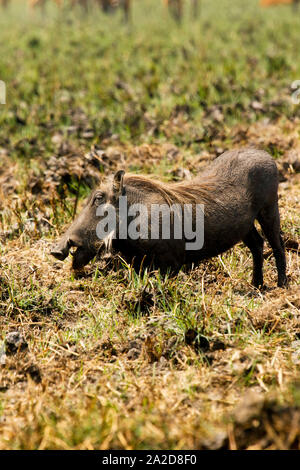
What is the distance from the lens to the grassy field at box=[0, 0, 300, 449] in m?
3.08

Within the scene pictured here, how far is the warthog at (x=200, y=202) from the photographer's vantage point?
4.31 metres

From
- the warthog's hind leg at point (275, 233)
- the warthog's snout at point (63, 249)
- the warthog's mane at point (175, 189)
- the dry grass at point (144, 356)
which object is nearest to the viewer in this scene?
the dry grass at point (144, 356)

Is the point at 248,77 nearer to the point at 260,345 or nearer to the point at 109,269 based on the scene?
the point at 109,269

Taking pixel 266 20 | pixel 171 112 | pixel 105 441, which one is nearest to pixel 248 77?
pixel 171 112

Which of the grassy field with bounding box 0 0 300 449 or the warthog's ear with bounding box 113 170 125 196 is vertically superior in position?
the warthog's ear with bounding box 113 170 125 196

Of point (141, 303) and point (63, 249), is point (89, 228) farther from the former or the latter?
point (141, 303)

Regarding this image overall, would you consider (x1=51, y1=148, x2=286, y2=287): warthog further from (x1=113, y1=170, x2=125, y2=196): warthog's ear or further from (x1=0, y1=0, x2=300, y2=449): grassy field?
(x1=0, y1=0, x2=300, y2=449): grassy field

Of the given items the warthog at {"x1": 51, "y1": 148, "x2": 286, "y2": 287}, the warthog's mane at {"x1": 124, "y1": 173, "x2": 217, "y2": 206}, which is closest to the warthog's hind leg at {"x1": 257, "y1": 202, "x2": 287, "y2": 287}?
the warthog at {"x1": 51, "y1": 148, "x2": 286, "y2": 287}

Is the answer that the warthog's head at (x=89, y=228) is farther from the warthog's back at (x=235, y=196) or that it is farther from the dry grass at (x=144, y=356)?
the warthog's back at (x=235, y=196)

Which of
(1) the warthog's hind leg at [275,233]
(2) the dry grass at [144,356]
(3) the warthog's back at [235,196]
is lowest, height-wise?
(2) the dry grass at [144,356]

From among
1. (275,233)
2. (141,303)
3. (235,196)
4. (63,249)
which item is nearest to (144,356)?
(141,303)

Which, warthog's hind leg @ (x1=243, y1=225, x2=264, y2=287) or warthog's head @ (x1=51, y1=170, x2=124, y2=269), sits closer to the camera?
warthog's head @ (x1=51, y1=170, x2=124, y2=269)

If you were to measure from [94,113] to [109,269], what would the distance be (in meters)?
4.24

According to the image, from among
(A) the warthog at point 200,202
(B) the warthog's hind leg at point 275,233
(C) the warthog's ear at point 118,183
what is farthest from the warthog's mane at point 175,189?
(B) the warthog's hind leg at point 275,233
